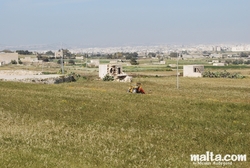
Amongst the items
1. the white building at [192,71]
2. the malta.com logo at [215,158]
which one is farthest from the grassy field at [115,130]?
the white building at [192,71]

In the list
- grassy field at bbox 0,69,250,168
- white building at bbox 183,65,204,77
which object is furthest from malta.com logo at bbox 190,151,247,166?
white building at bbox 183,65,204,77

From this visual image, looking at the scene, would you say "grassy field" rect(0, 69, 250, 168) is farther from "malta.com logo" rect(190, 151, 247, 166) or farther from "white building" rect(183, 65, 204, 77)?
"white building" rect(183, 65, 204, 77)

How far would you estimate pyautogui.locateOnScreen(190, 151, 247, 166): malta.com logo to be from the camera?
12.7 m

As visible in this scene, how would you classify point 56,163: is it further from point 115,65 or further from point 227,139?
point 115,65

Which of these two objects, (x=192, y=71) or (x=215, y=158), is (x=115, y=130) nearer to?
(x=215, y=158)

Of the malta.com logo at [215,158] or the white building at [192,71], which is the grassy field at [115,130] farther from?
the white building at [192,71]

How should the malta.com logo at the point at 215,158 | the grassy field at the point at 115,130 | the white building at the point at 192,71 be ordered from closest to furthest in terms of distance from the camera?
the grassy field at the point at 115,130 < the malta.com logo at the point at 215,158 < the white building at the point at 192,71

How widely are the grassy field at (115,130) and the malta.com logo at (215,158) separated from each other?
0.90ft

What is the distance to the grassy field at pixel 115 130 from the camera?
39.6 ft

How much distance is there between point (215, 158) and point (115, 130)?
5.09 meters

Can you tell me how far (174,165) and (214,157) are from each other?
6.51 feet

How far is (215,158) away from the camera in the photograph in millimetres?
13180

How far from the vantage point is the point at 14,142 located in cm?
1363

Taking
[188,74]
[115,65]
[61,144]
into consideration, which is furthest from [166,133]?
[188,74]
